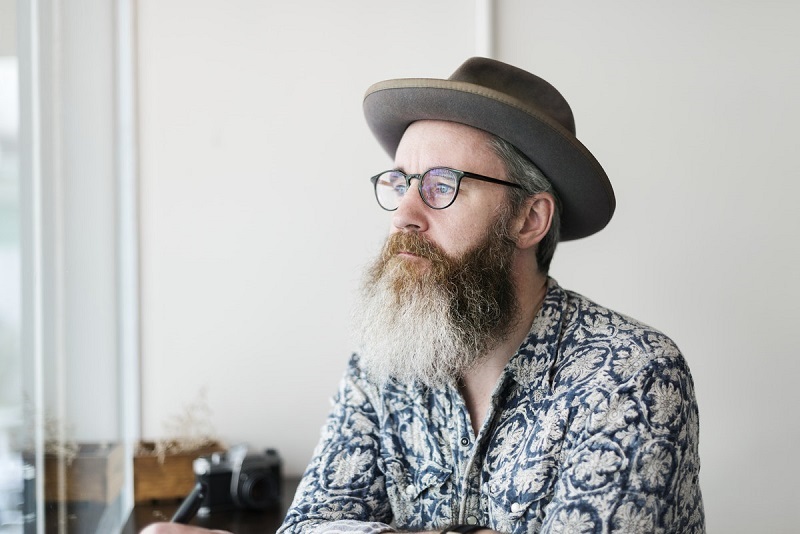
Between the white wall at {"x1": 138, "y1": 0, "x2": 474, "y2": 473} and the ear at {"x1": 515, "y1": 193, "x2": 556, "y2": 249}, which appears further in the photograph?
the white wall at {"x1": 138, "y1": 0, "x2": 474, "y2": 473}

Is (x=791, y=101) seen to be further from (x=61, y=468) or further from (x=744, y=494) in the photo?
(x=61, y=468)

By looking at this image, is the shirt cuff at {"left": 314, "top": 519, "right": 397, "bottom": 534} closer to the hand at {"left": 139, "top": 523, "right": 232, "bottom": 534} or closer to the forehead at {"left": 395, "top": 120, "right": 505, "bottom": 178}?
the hand at {"left": 139, "top": 523, "right": 232, "bottom": 534}

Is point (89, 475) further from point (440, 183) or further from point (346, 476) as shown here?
point (440, 183)

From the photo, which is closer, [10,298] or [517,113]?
[10,298]

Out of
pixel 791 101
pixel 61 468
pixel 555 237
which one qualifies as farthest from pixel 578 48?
pixel 61 468

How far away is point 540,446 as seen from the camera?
52.4 inches

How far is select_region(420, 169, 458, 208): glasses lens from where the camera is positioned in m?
1.48

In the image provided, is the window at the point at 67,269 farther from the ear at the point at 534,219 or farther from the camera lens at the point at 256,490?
the ear at the point at 534,219

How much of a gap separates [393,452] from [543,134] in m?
0.71

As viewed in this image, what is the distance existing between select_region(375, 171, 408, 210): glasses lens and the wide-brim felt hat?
14 cm

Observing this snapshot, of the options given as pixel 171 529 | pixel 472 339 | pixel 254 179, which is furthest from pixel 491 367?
pixel 254 179

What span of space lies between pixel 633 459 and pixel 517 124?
0.66m

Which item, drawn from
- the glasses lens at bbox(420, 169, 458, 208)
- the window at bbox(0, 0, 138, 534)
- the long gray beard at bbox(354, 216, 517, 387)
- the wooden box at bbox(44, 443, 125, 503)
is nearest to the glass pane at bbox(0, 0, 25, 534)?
the window at bbox(0, 0, 138, 534)

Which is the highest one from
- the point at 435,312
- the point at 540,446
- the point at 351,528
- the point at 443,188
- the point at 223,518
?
the point at 443,188
